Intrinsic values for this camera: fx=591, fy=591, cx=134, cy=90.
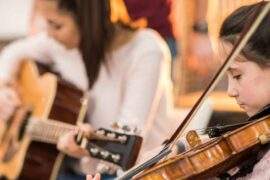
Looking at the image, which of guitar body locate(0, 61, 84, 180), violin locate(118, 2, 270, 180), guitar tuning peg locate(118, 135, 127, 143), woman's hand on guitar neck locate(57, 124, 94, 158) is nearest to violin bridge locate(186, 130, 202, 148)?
violin locate(118, 2, 270, 180)

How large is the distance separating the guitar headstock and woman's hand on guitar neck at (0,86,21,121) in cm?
38

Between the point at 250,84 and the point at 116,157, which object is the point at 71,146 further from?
the point at 250,84


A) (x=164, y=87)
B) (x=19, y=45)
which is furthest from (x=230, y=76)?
(x=19, y=45)

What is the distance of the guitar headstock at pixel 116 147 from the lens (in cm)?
134

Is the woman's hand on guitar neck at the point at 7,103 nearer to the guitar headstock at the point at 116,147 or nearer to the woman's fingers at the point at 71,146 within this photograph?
the woman's fingers at the point at 71,146

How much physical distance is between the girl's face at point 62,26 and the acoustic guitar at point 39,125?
0.33 feet

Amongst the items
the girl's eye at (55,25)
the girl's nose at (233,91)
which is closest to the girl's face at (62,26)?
the girl's eye at (55,25)

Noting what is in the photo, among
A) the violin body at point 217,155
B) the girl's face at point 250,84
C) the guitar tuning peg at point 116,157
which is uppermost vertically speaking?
the guitar tuning peg at point 116,157

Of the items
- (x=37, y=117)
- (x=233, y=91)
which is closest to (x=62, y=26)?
(x=37, y=117)

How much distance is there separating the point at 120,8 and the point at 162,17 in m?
0.11

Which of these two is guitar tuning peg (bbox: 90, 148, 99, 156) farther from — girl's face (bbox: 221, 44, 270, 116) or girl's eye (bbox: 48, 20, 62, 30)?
girl's face (bbox: 221, 44, 270, 116)

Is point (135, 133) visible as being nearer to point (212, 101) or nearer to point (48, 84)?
point (212, 101)

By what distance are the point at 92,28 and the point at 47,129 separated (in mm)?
291

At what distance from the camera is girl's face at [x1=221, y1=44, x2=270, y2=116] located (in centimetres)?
90
